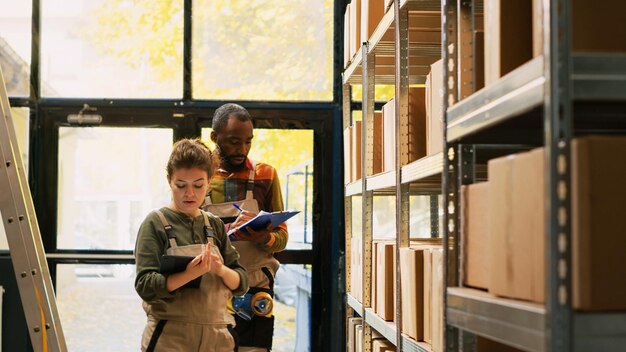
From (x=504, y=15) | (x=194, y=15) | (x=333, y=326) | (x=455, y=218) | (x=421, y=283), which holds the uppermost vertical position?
(x=194, y=15)

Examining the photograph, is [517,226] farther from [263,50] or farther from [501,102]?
[263,50]

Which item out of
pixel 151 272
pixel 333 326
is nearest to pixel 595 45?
pixel 151 272

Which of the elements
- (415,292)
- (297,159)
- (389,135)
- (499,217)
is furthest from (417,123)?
(297,159)

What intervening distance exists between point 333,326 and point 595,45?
3774mm

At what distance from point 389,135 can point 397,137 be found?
0.42 meters

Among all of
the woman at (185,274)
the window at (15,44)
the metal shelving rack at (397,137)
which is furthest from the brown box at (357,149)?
the window at (15,44)

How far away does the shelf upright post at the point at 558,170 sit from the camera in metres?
1.47

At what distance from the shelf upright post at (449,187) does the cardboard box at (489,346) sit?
8 centimetres

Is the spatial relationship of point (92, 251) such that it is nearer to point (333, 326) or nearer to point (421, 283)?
point (333, 326)

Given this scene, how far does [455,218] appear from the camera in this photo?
216 cm

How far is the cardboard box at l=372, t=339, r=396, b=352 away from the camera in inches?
140

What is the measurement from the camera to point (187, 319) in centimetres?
295

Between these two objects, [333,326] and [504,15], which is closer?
[504,15]

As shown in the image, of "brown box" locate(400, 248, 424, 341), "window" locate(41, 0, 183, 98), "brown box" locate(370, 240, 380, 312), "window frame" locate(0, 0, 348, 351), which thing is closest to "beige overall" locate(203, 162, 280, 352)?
"brown box" locate(370, 240, 380, 312)
